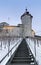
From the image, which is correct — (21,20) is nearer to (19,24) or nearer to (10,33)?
(19,24)

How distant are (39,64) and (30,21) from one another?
85208mm

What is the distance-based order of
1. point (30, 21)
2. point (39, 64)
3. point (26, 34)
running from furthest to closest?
point (30, 21)
point (26, 34)
point (39, 64)

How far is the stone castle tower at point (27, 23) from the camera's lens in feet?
273

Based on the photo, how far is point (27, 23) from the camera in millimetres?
87125

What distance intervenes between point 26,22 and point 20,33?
7284mm

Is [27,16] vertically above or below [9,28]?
above

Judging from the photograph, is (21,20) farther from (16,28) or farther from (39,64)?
(39,64)

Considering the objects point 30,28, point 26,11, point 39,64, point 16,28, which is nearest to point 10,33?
point 16,28

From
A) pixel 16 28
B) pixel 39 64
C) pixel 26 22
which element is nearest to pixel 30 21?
pixel 26 22

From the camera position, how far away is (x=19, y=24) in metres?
87.1

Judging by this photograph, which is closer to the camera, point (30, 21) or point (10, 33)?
point (10, 33)

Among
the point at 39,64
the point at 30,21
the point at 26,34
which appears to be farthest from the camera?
the point at 30,21

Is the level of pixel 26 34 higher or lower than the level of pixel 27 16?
lower

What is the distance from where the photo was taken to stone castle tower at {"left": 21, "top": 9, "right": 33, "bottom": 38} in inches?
3275
